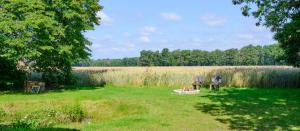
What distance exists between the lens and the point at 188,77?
124 ft

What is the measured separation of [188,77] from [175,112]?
59.9ft

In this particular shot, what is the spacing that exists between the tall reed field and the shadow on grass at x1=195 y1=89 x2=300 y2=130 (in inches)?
401

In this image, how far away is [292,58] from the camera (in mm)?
33281

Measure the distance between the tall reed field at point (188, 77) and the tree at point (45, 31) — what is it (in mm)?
4353

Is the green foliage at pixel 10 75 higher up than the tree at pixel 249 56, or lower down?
lower down

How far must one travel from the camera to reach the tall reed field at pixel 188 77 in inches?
1422

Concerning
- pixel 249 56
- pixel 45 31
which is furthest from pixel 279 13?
pixel 249 56

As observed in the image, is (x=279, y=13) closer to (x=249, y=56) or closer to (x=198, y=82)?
(x=198, y=82)

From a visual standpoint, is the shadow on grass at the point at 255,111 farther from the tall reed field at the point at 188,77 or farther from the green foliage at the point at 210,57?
the green foliage at the point at 210,57

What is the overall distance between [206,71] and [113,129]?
80.3ft

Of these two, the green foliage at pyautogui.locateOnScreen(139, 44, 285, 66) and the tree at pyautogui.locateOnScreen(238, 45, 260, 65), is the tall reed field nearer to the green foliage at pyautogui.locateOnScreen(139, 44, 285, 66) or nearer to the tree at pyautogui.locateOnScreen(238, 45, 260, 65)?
the tree at pyautogui.locateOnScreen(238, 45, 260, 65)

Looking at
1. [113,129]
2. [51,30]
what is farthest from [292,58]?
[113,129]

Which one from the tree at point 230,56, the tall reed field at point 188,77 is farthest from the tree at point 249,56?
the tall reed field at point 188,77

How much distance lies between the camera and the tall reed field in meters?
36.1
